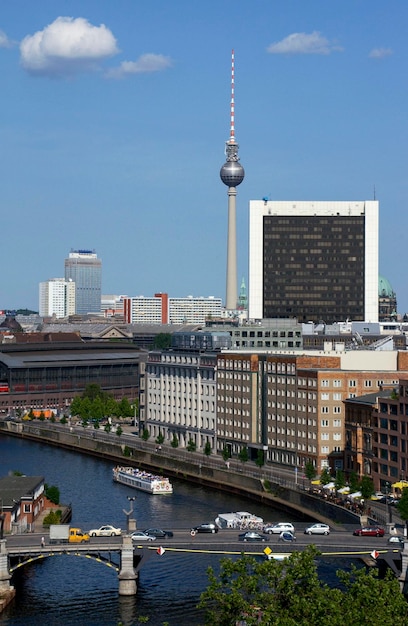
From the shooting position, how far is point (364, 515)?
92125 mm

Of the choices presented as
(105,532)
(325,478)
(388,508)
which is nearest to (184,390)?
(325,478)

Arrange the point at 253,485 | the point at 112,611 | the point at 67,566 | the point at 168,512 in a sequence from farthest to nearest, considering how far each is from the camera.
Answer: the point at 253,485 → the point at 168,512 → the point at 67,566 → the point at 112,611

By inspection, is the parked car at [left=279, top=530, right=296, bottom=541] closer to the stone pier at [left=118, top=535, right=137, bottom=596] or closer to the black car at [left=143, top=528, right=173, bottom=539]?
the black car at [left=143, top=528, right=173, bottom=539]

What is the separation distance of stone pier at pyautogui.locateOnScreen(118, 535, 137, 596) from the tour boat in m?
38.8

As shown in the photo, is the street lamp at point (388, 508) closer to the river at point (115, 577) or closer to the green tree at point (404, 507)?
the green tree at point (404, 507)

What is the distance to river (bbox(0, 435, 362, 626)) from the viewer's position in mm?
72688

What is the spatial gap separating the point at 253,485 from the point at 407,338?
54.9 m

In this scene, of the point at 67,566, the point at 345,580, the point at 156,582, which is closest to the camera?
the point at 345,580

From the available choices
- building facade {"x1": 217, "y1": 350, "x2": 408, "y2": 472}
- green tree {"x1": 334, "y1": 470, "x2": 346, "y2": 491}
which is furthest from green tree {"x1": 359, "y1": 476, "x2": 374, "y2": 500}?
building facade {"x1": 217, "y1": 350, "x2": 408, "y2": 472}

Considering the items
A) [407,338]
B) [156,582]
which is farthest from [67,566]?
[407,338]

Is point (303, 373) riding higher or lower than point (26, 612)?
higher

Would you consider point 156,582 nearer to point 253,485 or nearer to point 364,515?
point 364,515

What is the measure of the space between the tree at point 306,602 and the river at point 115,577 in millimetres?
4616

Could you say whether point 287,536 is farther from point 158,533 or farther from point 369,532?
point 158,533
